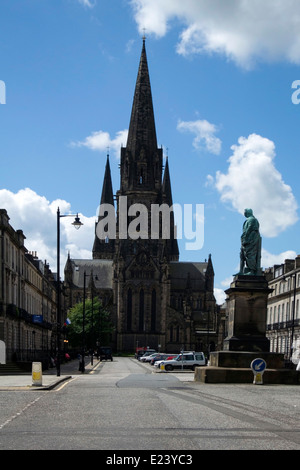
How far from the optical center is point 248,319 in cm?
2862

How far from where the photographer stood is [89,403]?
19641mm

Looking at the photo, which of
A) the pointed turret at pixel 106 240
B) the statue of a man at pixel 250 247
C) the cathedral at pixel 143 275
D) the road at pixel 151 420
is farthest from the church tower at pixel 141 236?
the road at pixel 151 420

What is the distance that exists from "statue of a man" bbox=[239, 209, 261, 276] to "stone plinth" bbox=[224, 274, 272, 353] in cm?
124

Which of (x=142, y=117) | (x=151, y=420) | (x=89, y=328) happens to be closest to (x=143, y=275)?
(x=89, y=328)

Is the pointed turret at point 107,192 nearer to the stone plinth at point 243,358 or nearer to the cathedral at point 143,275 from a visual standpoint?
the cathedral at point 143,275

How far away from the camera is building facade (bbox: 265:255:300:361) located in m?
70.3

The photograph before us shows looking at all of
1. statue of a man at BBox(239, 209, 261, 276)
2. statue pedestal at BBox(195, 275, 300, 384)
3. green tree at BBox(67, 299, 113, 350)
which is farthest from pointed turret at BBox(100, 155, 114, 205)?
statue pedestal at BBox(195, 275, 300, 384)

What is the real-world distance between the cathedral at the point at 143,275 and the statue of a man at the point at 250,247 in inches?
4068

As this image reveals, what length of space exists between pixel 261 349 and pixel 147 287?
362 ft

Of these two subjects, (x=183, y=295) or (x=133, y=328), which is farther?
(x=183, y=295)

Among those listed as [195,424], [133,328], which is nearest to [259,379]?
[195,424]

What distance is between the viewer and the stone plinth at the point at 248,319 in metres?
28.5

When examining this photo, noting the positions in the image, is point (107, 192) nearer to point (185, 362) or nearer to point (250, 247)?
point (185, 362)
